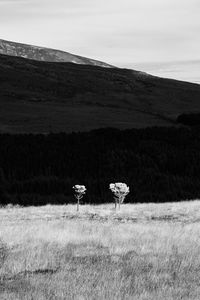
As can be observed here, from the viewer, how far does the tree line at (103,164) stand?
71625mm

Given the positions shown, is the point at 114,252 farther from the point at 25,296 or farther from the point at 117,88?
the point at 117,88

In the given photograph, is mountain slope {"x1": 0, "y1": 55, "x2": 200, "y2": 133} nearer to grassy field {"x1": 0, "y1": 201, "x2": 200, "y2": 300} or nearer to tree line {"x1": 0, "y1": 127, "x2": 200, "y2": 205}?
tree line {"x1": 0, "y1": 127, "x2": 200, "y2": 205}

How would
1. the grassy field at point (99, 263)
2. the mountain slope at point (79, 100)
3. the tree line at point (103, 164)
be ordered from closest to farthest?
the grassy field at point (99, 263) → the tree line at point (103, 164) → the mountain slope at point (79, 100)

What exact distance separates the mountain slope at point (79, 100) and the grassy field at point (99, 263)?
301 feet

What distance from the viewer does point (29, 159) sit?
88688mm

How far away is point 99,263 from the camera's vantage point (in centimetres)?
1184

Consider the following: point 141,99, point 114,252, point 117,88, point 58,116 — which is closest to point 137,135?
point 58,116

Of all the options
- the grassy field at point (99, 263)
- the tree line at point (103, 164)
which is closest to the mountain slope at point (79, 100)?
the tree line at point (103, 164)

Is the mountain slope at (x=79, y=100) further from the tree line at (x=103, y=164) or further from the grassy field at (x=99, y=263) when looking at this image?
the grassy field at (x=99, y=263)

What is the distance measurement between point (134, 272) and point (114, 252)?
8.05ft

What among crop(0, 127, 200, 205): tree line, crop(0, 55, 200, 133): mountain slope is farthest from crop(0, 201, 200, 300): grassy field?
crop(0, 55, 200, 133): mountain slope

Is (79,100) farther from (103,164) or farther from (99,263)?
(99,263)

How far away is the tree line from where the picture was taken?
71.6m

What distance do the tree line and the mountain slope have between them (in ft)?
32.0
